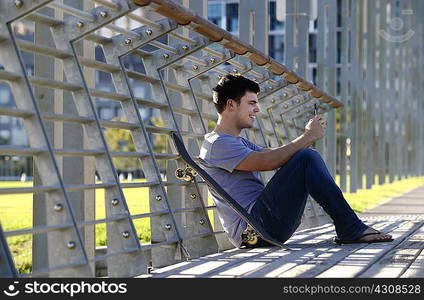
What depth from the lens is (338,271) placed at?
3666 mm

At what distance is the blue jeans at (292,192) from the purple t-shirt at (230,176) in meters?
0.11

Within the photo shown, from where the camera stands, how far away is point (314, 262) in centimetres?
404

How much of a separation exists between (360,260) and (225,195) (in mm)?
807

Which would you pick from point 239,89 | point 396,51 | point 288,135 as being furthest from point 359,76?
point 239,89

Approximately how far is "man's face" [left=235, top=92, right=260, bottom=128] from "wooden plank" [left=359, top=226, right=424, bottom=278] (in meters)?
1.02

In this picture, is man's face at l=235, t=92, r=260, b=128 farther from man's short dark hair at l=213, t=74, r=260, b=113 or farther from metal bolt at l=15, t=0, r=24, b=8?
metal bolt at l=15, t=0, r=24, b=8

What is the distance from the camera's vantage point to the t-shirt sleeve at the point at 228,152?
4.76m

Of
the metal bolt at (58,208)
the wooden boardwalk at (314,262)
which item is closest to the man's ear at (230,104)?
the wooden boardwalk at (314,262)

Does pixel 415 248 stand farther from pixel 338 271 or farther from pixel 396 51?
pixel 396 51

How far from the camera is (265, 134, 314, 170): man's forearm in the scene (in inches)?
189

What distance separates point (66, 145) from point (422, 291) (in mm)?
2221

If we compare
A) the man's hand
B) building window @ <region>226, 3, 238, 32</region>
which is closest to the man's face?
the man's hand

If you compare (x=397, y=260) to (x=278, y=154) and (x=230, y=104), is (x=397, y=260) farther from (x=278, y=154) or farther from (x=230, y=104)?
(x=230, y=104)

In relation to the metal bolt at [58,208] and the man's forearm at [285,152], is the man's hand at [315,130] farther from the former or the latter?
the metal bolt at [58,208]
